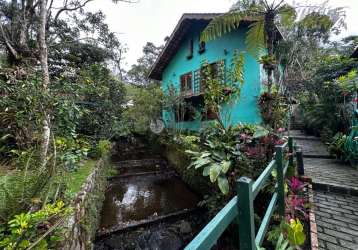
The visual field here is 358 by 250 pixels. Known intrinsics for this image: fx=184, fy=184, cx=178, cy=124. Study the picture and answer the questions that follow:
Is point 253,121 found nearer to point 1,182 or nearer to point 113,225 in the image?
point 113,225

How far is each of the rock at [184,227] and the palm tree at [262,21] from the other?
368 cm

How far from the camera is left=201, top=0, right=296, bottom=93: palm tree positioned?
4062 millimetres

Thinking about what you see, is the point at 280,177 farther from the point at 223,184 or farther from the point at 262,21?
the point at 262,21

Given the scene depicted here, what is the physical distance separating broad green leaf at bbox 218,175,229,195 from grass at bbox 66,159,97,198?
2.52 meters

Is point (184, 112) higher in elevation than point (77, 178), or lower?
higher

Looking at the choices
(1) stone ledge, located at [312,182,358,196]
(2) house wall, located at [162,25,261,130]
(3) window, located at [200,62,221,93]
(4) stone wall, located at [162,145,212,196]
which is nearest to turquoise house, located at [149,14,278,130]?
(2) house wall, located at [162,25,261,130]

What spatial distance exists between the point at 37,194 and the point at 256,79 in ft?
26.1

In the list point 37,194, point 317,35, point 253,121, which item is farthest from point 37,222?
point 317,35

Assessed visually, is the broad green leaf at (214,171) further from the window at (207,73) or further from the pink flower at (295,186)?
the window at (207,73)

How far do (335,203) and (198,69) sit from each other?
8922 mm

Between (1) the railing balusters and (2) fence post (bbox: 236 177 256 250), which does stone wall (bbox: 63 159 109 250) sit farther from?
(1) the railing balusters

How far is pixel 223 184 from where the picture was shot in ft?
11.5

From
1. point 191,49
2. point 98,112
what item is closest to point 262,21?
point 98,112

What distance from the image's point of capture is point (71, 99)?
4.35 m
